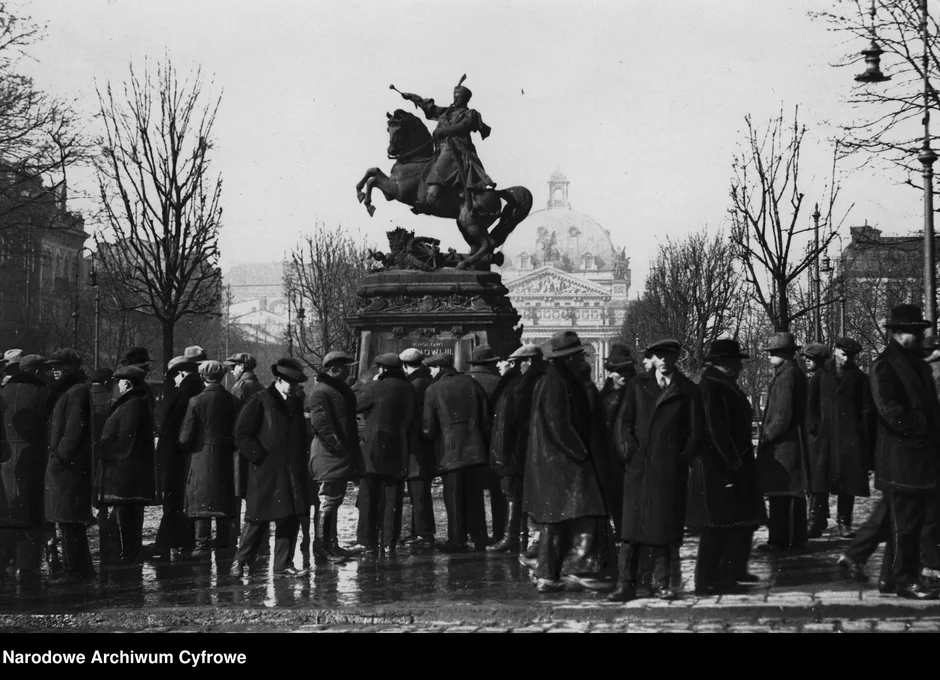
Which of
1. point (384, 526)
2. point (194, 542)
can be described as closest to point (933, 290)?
point (384, 526)

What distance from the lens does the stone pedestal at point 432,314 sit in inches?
921

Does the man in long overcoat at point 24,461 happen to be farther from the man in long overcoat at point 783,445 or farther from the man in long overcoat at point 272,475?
the man in long overcoat at point 783,445

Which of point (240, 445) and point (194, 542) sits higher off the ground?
point (240, 445)

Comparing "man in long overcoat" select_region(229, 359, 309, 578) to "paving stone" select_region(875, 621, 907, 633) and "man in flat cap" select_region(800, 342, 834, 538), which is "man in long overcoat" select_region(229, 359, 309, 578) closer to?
"paving stone" select_region(875, 621, 907, 633)

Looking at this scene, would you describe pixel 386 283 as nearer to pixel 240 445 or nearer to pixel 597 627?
pixel 240 445

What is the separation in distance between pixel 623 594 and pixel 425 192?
48.4 feet

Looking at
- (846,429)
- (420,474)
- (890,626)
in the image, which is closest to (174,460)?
(420,474)

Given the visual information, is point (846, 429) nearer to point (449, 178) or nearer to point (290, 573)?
point (290, 573)

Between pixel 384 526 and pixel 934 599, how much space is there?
19.7ft

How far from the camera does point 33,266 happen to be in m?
55.8

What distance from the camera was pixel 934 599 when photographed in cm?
1002

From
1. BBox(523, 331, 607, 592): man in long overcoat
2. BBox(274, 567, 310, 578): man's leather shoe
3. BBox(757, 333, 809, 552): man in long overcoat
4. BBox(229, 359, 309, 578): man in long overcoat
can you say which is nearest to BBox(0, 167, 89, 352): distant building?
BBox(229, 359, 309, 578): man in long overcoat

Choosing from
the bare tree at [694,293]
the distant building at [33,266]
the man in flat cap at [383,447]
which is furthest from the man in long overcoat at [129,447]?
the bare tree at [694,293]

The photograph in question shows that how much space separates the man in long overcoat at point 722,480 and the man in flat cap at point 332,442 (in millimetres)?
3627
